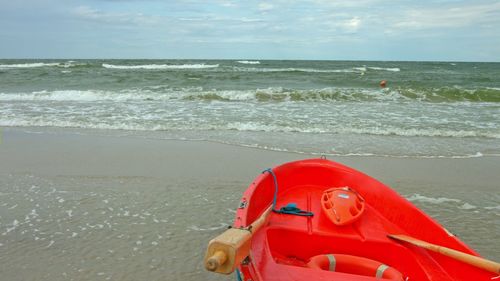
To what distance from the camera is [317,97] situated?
16.8 metres

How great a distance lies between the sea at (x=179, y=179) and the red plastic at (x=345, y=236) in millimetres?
620

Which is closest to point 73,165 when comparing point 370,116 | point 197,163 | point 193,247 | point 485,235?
point 197,163

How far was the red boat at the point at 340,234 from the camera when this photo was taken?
261cm

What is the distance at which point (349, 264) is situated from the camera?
118 inches

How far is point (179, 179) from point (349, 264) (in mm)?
3357

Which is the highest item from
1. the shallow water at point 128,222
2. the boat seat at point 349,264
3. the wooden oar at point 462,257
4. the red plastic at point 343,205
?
the red plastic at point 343,205

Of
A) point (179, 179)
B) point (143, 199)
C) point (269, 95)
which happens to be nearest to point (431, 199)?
point (179, 179)

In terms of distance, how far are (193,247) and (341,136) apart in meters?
5.78

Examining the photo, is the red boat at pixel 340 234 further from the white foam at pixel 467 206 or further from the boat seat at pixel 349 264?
the white foam at pixel 467 206

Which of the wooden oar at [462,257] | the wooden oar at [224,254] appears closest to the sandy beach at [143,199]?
the wooden oar at [462,257]

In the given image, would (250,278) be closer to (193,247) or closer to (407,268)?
(407,268)

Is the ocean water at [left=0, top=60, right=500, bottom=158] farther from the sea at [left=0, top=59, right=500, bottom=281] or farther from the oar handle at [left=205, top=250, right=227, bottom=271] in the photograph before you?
the oar handle at [left=205, top=250, right=227, bottom=271]

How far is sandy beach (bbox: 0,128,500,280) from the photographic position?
367cm

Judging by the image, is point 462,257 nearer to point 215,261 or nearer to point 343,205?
point 343,205
